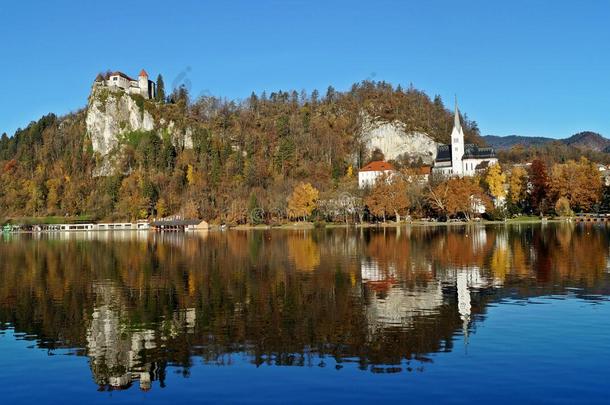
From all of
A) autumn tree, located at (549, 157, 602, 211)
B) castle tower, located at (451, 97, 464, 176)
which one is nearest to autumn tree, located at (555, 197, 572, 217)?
autumn tree, located at (549, 157, 602, 211)

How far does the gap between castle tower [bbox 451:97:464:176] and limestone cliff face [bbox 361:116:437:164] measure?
16.7 m

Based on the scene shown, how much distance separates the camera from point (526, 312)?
27.3 meters

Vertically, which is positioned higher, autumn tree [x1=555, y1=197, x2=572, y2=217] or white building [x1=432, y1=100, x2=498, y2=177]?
white building [x1=432, y1=100, x2=498, y2=177]

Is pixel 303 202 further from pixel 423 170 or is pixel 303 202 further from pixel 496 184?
pixel 496 184

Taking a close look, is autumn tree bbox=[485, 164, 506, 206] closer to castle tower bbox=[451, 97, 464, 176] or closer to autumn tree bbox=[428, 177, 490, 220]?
autumn tree bbox=[428, 177, 490, 220]

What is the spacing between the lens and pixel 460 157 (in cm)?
16612

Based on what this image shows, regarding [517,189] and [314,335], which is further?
[517,189]

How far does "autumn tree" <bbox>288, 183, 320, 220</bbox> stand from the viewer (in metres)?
143

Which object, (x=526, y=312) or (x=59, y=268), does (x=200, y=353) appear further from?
(x=59, y=268)

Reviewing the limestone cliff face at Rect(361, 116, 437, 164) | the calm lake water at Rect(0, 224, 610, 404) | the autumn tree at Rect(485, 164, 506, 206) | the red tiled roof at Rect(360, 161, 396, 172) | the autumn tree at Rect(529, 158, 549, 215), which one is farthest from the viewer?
the limestone cliff face at Rect(361, 116, 437, 164)

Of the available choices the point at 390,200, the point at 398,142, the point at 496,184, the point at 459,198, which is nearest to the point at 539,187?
the point at 496,184

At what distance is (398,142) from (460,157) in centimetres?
2984

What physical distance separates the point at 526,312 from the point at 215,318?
47.5 ft

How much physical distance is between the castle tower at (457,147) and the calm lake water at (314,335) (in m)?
122
